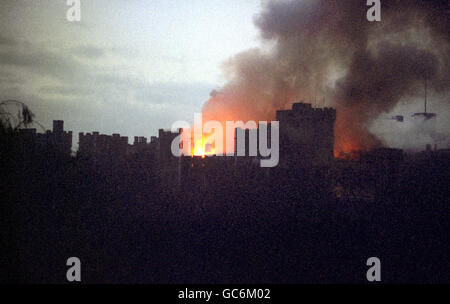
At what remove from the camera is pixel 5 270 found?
886 cm

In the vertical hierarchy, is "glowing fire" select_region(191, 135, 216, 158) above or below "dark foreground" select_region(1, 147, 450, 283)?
above

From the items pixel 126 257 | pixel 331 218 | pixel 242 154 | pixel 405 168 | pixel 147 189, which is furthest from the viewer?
pixel 242 154

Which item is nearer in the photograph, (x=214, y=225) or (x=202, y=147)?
(x=214, y=225)

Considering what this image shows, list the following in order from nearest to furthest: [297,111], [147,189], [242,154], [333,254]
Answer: [333,254]
[147,189]
[242,154]
[297,111]

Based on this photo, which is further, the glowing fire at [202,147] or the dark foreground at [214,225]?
the glowing fire at [202,147]

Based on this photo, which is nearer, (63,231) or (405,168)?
(63,231)

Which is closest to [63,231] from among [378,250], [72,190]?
[72,190]

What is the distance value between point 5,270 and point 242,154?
1217 inches

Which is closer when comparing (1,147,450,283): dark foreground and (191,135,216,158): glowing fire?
(1,147,450,283): dark foreground

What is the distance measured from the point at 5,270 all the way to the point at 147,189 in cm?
1291

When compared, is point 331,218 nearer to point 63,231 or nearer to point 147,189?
point 147,189

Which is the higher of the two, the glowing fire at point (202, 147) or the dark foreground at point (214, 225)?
the glowing fire at point (202, 147)
